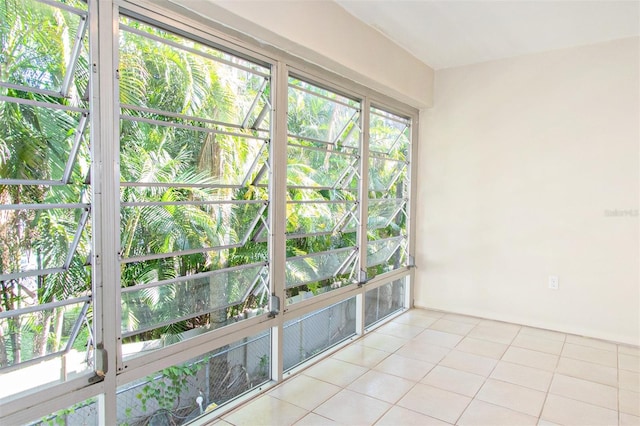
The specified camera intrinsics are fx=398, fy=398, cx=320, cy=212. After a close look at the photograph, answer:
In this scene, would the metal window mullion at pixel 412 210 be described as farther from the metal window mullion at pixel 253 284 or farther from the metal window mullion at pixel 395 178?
the metal window mullion at pixel 253 284

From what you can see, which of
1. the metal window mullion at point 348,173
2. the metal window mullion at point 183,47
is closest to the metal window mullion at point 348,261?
the metal window mullion at point 348,173

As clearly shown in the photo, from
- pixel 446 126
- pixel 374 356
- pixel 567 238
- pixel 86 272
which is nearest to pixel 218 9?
pixel 86 272

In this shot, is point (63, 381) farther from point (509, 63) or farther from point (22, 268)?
point (509, 63)

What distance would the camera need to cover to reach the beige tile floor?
6.86ft

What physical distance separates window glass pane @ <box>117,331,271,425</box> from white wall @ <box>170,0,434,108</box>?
5.63ft

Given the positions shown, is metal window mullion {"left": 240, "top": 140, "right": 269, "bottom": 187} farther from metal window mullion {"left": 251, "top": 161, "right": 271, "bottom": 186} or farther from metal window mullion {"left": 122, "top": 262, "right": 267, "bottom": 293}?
metal window mullion {"left": 122, "top": 262, "right": 267, "bottom": 293}

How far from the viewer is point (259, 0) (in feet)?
6.48

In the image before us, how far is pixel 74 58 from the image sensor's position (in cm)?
147

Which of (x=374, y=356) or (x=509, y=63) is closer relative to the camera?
(x=374, y=356)

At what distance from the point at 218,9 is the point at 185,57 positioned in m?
0.27

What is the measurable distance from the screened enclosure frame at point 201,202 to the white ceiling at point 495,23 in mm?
511

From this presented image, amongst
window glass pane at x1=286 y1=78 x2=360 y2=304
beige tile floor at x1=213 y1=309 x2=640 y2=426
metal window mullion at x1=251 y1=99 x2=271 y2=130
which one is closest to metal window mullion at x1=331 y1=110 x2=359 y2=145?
window glass pane at x1=286 y1=78 x2=360 y2=304

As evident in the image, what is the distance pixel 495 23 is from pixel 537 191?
146 cm

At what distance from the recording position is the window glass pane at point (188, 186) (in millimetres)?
1710
